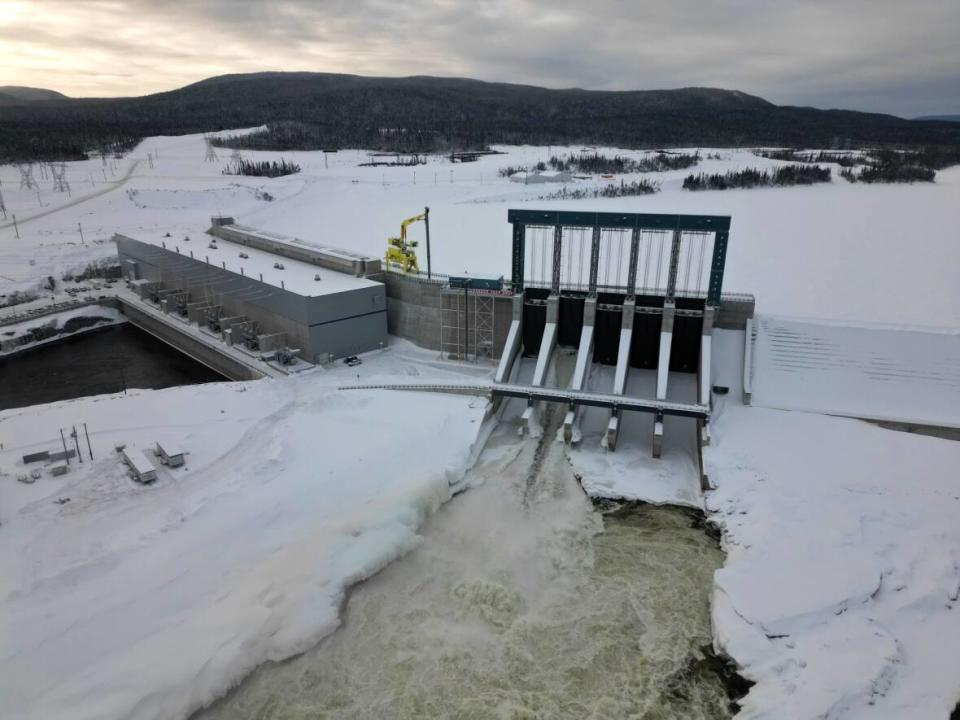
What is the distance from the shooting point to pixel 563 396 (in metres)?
22.2

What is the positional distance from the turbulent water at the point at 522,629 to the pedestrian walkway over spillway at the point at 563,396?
152 inches

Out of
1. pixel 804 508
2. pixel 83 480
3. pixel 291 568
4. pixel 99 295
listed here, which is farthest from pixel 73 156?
pixel 804 508

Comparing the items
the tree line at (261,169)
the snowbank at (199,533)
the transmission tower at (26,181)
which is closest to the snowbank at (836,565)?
the snowbank at (199,533)

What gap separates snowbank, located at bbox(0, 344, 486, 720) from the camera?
12.4 meters

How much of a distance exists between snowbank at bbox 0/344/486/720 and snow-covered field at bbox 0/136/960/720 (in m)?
0.05

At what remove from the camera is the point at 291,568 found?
14.9 metres

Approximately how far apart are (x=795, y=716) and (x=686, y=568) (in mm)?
4909

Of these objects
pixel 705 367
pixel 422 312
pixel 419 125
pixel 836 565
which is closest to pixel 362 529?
pixel 836 565

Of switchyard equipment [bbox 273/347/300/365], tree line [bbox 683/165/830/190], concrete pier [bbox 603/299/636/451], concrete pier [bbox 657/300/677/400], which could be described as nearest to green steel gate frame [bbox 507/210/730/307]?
concrete pier [bbox 657/300/677/400]

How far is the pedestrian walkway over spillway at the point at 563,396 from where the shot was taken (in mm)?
20859

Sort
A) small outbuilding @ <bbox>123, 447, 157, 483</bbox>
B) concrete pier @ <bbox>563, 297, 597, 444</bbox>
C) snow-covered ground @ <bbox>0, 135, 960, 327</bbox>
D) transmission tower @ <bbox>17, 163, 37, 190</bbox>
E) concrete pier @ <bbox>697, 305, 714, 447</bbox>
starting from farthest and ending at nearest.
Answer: transmission tower @ <bbox>17, 163, 37, 190</bbox> → snow-covered ground @ <bbox>0, 135, 960, 327</bbox> → concrete pier @ <bbox>563, 297, 597, 444</bbox> → concrete pier @ <bbox>697, 305, 714, 447</bbox> → small outbuilding @ <bbox>123, 447, 157, 483</bbox>

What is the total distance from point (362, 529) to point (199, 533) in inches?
163

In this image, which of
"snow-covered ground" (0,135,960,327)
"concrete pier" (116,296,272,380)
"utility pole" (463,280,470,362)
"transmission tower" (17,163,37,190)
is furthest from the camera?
"transmission tower" (17,163,37,190)

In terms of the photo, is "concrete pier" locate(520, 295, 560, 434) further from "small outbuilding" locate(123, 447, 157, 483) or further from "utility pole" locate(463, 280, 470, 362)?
"small outbuilding" locate(123, 447, 157, 483)
